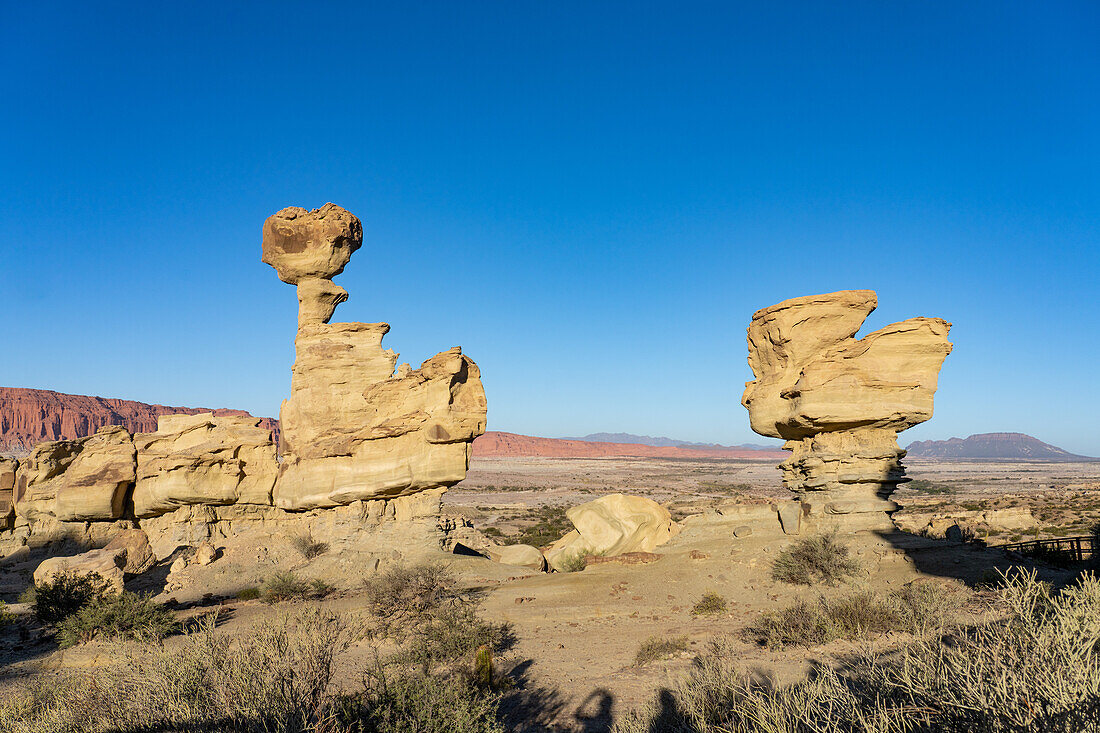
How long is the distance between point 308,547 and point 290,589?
199 centimetres

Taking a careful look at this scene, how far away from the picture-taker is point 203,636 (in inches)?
273

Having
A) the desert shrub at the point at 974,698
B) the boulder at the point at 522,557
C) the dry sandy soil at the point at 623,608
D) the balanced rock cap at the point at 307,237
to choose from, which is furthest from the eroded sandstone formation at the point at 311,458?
the desert shrub at the point at 974,698

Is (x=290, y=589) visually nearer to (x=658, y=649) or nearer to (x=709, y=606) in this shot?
(x=658, y=649)

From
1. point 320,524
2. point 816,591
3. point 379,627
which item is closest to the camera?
point 379,627

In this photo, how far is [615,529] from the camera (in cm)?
1645

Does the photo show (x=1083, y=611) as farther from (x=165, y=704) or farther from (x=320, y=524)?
(x=320, y=524)

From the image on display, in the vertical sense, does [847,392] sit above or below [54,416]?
above

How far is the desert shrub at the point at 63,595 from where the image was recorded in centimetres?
1170

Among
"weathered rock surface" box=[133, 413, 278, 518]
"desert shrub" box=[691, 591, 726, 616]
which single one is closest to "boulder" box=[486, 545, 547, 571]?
"desert shrub" box=[691, 591, 726, 616]

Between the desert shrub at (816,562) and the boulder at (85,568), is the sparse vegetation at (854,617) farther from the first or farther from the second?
the boulder at (85,568)

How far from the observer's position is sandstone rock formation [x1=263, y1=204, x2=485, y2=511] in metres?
15.4

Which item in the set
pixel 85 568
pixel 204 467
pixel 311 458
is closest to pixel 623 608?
pixel 311 458

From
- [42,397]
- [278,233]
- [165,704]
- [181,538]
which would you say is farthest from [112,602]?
[42,397]

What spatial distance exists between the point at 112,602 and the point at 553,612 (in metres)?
8.69
